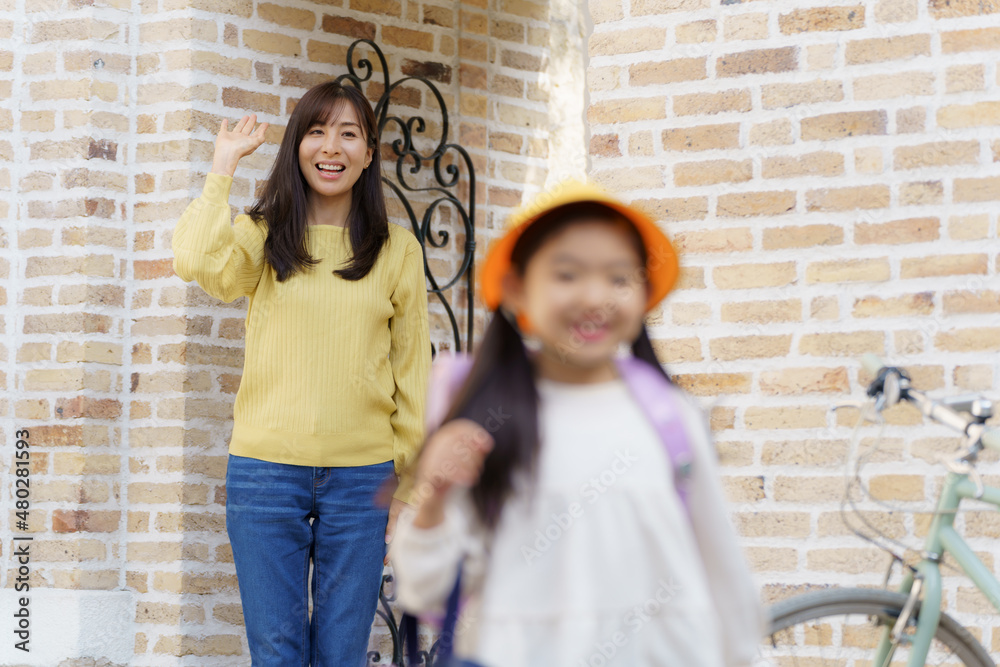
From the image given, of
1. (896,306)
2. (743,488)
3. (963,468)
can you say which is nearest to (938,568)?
(963,468)

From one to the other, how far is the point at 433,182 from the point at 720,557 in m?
2.91

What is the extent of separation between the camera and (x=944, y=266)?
2.74 meters

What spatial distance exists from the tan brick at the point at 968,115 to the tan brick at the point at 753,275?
0.53m

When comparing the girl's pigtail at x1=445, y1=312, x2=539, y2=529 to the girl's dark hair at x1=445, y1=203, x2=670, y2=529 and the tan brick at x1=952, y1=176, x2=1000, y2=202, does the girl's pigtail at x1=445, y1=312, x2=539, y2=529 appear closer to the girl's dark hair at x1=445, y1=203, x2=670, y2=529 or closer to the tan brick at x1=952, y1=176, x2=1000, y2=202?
the girl's dark hair at x1=445, y1=203, x2=670, y2=529

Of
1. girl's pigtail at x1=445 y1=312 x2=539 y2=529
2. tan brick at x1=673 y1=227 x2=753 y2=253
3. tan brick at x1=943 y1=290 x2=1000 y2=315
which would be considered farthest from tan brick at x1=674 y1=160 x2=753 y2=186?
girl's pigtail at x1=445 y1=312 x2=539 y2=529

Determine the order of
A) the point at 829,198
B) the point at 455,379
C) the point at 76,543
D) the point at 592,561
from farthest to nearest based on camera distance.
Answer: the point at 76,543, the point at 829,198, the point at 455,379, the point at 592,561

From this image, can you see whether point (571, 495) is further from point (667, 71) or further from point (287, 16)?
point (287, 16)

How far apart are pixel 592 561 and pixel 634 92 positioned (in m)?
1.90

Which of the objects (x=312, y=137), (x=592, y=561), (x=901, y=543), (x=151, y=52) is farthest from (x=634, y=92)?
(x=592, y=561)

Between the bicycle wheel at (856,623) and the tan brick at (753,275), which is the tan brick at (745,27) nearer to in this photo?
the tan brick at (753,275)

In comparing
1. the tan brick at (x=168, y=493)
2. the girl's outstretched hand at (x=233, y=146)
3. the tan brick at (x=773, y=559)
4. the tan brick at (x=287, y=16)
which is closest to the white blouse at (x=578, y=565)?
the tan brick at (x=773, y=559)

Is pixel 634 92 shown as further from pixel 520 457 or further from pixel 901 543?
pixel 520 457

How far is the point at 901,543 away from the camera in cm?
264

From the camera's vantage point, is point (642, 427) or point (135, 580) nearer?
point (642, 427)
